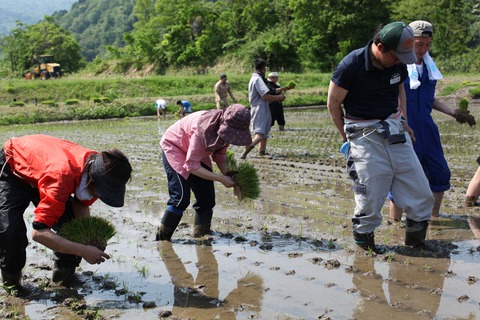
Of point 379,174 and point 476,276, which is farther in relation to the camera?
point 379,174

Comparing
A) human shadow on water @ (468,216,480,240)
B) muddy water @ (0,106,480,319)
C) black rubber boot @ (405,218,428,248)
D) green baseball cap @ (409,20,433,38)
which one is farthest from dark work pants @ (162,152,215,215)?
human shadow on water @ (468,216,480,240)

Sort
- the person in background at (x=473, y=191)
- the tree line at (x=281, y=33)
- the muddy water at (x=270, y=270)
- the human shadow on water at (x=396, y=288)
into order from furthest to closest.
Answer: the tree line at (x=281, y=33), the person in background at (x=473, y=191), the muddy water at (x=270, y=270), the human shadow on water at (x=396, y=288)

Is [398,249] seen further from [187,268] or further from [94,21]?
[94,21]

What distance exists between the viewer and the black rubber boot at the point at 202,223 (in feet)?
18.5

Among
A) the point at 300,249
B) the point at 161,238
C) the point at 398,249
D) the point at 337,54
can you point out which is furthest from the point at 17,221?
the point at 337,54

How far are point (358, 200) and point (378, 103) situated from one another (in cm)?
77

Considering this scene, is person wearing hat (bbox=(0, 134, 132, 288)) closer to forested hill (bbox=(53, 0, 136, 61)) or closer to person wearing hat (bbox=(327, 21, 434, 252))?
person wearing hat (bbox=(327, 21, 434, 252))

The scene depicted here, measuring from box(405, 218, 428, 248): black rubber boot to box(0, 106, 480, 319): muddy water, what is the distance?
0.11 meters

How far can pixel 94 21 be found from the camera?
6703 inches

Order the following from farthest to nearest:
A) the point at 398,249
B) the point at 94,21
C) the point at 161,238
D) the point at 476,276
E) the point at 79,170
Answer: the point at 94,21, the point at 161,238, the point at 398,249, the point at 476,276, the point at 79,170

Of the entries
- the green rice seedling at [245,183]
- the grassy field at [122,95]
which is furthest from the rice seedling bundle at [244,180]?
the grassy field at [122,95]

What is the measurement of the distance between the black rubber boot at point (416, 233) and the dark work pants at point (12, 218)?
2.66 meters

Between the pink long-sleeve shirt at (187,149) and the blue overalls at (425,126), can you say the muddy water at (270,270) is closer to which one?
the blue overalls at (425,126)

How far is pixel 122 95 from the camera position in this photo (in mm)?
34219
